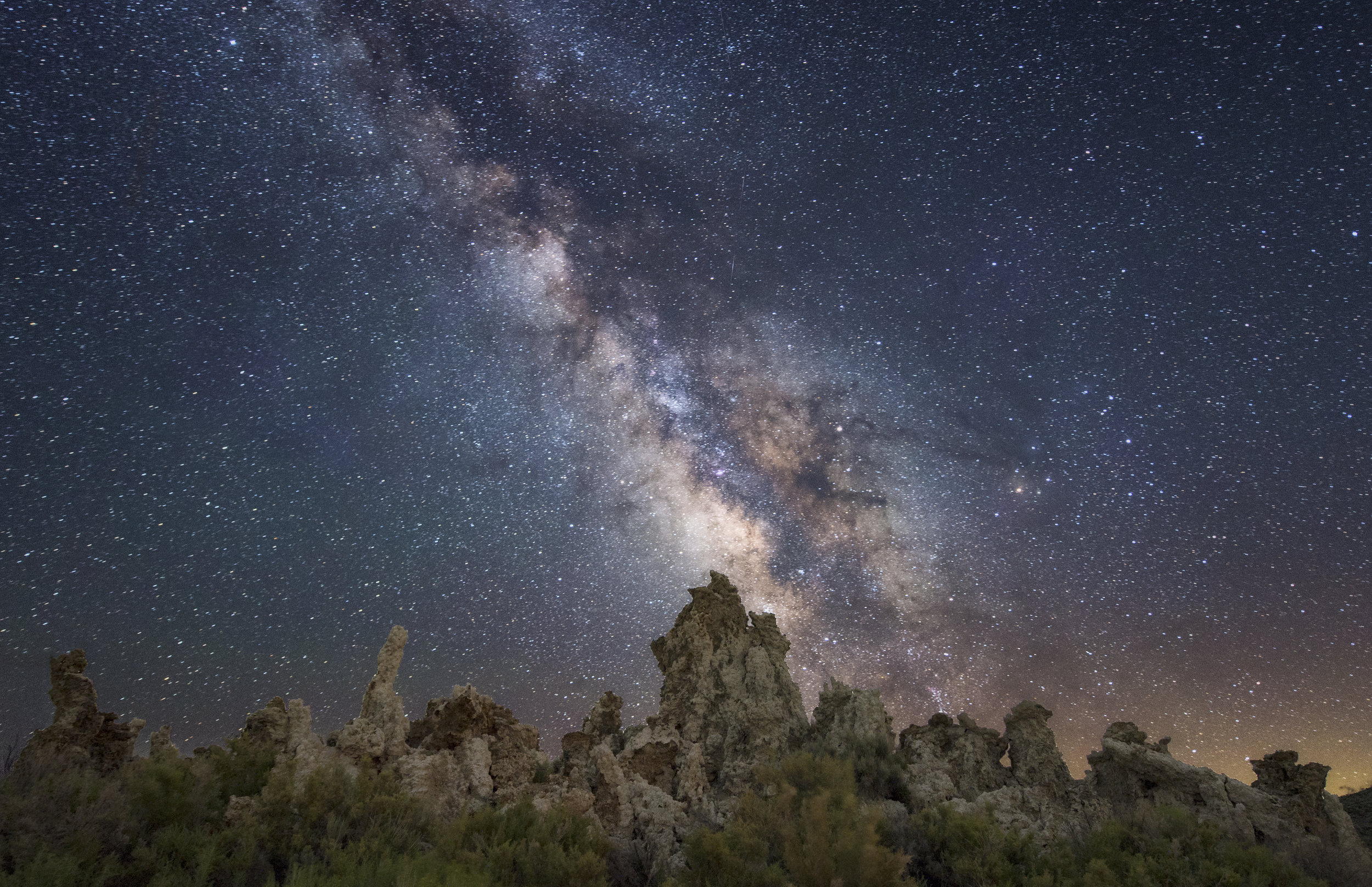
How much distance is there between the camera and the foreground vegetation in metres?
6.92

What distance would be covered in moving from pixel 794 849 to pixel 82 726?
14.5m

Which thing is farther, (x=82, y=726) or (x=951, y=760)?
(x=951, y=760)

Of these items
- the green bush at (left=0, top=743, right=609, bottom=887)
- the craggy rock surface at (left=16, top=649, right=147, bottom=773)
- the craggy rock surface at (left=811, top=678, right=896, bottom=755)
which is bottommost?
the green bush at (left=0, top=743, right=609, bottom=887)

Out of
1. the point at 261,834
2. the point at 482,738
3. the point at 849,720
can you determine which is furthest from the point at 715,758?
the point at 261,834

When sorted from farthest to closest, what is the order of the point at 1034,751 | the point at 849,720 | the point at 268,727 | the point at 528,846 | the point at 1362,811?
the point at 1362,811
the point at 849,720
the point at 1034,751
the point at 268,727
the point at 528,846

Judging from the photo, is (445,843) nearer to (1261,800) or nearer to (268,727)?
(268,727)

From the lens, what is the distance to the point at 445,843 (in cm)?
897

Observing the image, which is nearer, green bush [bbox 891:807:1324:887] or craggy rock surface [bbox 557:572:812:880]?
green bush [bbox 891:807:1324:887]

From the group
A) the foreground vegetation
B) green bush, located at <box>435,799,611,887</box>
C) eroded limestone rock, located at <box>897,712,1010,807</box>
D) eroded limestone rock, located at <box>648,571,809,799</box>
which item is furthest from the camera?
eroded limestone rock, located at <box>648,571,809,799</box>

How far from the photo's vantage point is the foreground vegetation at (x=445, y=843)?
692 cm

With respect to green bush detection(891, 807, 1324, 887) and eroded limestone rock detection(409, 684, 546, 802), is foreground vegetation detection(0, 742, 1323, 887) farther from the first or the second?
eroded limestone rock detection(409, 684, 546, 802)

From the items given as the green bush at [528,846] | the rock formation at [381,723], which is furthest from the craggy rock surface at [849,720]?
the rock formation at [381,723]

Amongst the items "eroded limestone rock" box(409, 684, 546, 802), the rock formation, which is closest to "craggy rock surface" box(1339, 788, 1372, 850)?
"eroded limestone rock" box(409, 684, 546, 802)

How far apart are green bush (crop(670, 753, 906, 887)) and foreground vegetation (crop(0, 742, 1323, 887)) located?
3 cm
